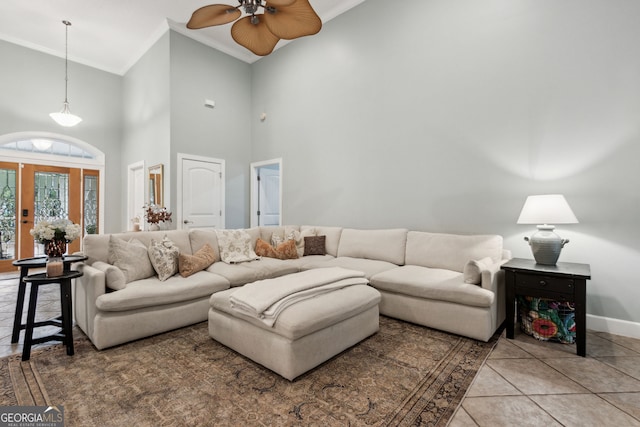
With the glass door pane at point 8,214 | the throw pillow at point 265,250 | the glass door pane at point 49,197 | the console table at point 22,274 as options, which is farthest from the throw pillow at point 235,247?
→ the glass door pane at point 8,214

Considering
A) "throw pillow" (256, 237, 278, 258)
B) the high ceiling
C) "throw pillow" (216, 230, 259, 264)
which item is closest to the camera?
"throw pillow" (216, 230, 259, 264)

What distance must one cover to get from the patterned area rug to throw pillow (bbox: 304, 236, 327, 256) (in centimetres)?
204

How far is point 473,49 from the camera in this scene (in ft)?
11.6

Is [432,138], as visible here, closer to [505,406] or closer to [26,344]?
[505,406]

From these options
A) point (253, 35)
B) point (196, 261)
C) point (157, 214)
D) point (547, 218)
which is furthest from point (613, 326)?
point (157, 214)

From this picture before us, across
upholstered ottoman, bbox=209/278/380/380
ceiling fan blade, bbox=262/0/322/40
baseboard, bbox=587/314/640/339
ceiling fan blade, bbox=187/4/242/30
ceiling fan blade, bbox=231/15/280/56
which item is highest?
ceiling fan blade, bbox=187/4/242/30

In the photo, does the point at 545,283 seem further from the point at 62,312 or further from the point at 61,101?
the point at 61,101

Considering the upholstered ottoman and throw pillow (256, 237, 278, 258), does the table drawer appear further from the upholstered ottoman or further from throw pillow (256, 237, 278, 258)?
throw pillow (256, 237, 278, 258)

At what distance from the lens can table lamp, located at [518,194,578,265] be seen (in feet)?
8.52

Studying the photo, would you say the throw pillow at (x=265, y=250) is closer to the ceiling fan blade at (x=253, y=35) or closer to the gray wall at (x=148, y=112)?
the gray wall at (x=148, y=112)

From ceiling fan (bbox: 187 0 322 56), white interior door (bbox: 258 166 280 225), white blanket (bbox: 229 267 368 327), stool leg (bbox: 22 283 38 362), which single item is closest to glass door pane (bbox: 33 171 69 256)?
white interior door (bbox: 258 166 280 225)

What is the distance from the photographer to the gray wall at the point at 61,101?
531cm

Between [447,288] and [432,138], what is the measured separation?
6.57 ft

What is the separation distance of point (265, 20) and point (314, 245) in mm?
2858
